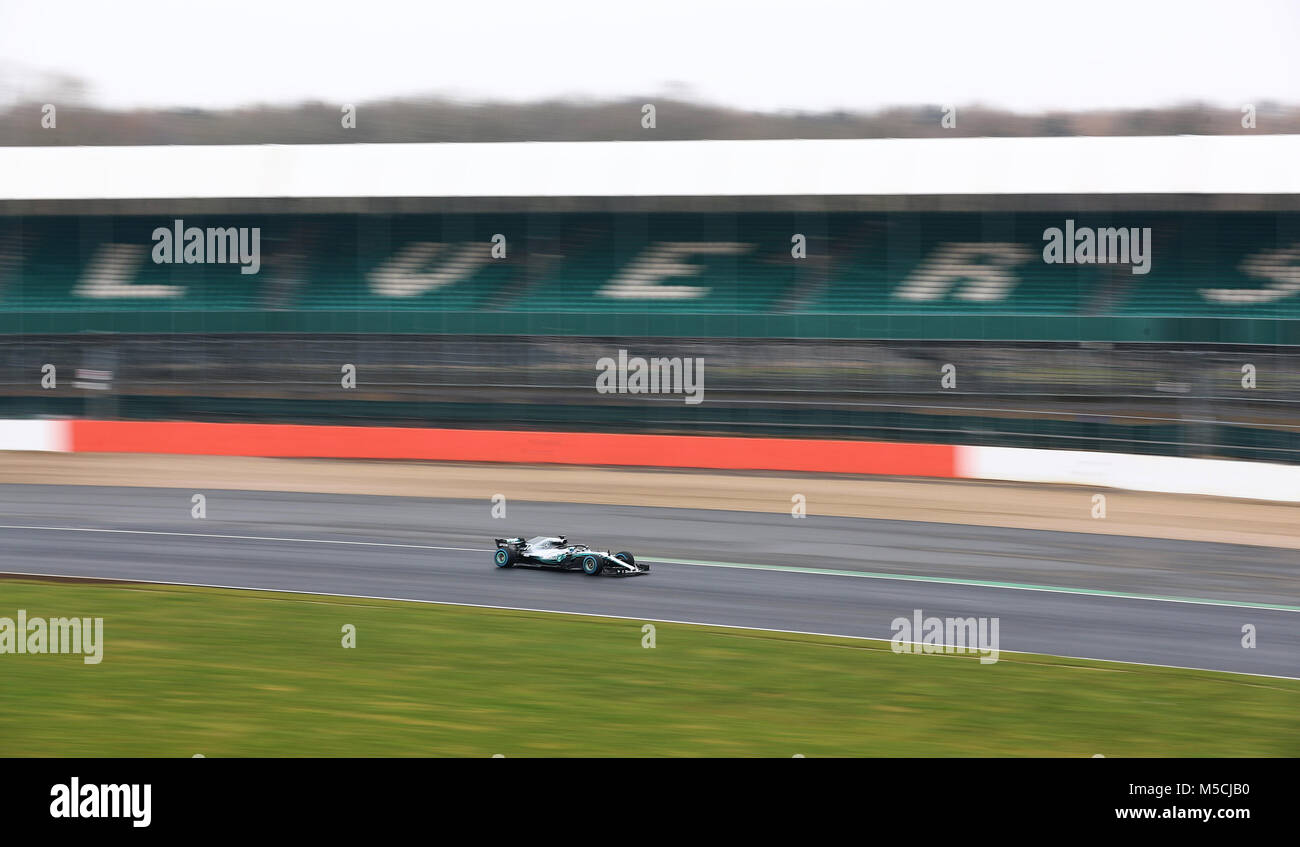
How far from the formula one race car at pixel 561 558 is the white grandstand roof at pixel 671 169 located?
15172 mm

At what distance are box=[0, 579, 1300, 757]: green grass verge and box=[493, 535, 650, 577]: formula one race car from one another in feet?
8.68

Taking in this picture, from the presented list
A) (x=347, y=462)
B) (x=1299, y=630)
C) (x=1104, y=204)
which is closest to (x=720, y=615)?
(x=1299, y=630)

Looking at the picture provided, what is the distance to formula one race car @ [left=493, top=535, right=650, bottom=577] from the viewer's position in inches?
704

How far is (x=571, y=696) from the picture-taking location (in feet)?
38.1

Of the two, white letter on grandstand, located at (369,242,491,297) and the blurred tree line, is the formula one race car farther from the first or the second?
the blurred tree line

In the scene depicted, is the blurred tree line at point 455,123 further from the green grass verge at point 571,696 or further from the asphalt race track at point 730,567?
the green grass verge at point 571,696

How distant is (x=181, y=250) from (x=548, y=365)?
440 inches

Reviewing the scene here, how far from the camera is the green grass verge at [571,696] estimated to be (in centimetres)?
1018

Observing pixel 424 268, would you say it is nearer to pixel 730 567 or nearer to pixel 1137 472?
pixel 730 567
